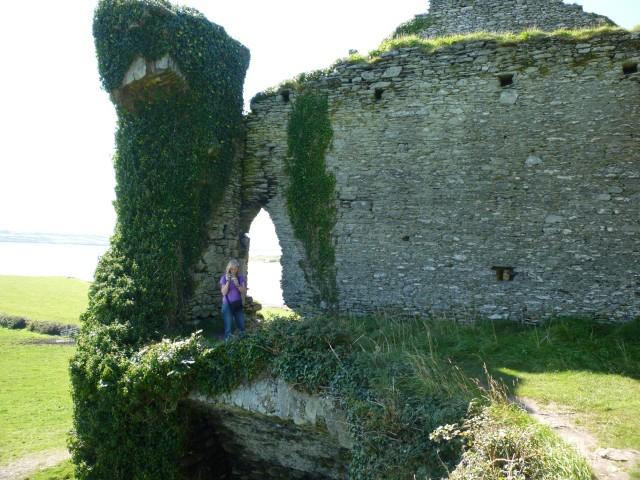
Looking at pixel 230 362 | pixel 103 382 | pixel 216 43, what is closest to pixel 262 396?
pixel 230 362

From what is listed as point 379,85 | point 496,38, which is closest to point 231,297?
point 379,85

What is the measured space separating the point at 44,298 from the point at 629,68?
26.7m

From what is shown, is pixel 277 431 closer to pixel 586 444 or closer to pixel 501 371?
pixel 501 371

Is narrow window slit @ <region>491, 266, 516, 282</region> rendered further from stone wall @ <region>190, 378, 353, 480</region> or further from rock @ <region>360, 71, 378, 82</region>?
rock @ <region>360, 71, 378, 82</region>

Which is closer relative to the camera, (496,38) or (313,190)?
(496,38)

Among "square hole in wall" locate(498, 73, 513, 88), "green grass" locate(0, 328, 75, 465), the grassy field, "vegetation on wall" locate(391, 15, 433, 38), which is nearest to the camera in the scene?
the grassy field

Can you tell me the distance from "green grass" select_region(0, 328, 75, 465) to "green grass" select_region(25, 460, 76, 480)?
1.00 meters

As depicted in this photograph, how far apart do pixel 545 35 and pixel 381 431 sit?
27.0 feet

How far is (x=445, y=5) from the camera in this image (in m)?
14.0

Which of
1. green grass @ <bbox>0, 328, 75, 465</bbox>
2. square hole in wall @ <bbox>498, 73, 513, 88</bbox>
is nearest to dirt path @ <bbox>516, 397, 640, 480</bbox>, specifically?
square hole in wall @ <bbox>498, 73, 513, 88</bbox>

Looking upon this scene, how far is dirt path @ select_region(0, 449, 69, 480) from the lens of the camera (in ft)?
27.7

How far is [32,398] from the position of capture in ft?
37.5

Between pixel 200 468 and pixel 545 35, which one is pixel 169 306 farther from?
pixel 545 35

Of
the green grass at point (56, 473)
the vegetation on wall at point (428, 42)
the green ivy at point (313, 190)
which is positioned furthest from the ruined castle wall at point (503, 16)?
the green grass at point (56, 473)
